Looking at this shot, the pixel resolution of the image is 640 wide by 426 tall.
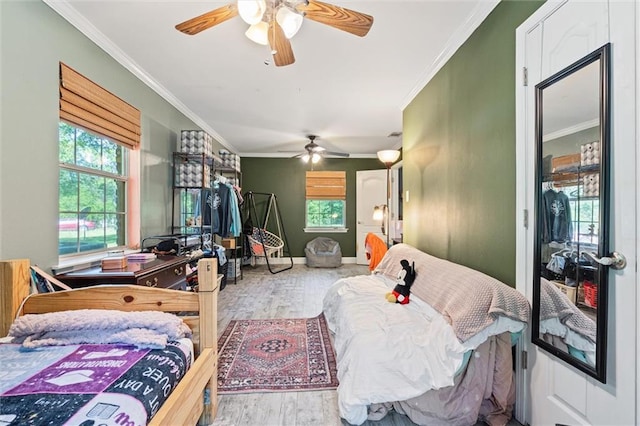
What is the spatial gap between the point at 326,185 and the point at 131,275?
200 inches

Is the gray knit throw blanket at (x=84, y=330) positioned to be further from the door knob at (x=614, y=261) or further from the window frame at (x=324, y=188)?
the window frame at (x=324, y=188)

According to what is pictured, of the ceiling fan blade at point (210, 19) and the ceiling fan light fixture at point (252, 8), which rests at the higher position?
the ceiling fan blade at point (210, 19)

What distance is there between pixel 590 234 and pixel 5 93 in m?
2.97

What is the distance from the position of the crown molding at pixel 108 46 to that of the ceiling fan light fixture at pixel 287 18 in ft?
4.99

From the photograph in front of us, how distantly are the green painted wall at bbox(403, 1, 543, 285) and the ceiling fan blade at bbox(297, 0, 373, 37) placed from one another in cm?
93

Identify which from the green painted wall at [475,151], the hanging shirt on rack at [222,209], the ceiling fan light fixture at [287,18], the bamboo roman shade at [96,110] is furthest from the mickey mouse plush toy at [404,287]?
the hanging shirt on rack at [222,209]

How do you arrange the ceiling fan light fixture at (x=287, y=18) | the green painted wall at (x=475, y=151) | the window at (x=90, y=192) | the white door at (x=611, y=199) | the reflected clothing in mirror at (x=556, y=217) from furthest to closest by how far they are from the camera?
the window at (x=90, y=192)
the green painted wall at (x=475, y=151)
the ceiling fan light fixture at (x=287, y=18)
the reflected clothing in mirror at (x=556, y=217)
the white door at (x=611, y=199)

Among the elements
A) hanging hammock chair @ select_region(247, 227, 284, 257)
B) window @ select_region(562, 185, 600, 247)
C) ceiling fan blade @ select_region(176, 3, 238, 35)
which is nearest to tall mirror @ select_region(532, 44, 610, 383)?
window @ select_region(562, 185, 600, 247)

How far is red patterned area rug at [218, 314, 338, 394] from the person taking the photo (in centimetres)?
198

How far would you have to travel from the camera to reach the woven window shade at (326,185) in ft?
21.8

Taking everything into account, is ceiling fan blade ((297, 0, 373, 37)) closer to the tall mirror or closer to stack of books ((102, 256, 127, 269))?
the tall mirror

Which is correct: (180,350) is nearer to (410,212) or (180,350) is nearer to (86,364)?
(86,364)

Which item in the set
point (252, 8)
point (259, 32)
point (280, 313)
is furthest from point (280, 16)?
point (280, 313)

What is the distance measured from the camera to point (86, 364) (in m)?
1.10
